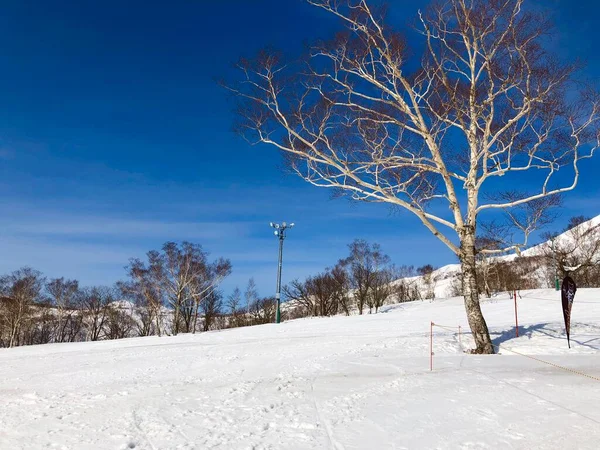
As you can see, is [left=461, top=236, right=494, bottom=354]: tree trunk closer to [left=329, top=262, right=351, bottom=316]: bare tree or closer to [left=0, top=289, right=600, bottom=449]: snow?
[left=0, top=289, right=600, bottom=449]: snow

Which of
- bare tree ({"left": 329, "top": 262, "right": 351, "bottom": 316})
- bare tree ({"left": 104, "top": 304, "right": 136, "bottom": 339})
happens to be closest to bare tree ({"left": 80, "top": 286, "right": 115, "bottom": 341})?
bare tree ({"left": 104, "top": 304, "right": 136, "bottom": 339})

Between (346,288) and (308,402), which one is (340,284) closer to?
(346,288)

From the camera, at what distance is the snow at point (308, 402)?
4.18 m

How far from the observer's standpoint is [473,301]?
10805 mm

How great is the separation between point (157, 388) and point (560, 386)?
21.8 ft

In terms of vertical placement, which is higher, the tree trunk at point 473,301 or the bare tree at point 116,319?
the tree trunk at point 473,301

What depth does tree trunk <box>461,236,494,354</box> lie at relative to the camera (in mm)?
10516

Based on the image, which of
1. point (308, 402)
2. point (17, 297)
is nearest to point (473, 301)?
point (308, 402)

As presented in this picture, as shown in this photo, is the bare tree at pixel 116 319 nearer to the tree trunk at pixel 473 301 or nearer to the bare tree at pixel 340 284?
the bare tree at pixel 340 284

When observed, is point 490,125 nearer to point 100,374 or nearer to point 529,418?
point 529,418

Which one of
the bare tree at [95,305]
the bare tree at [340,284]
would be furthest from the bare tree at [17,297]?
the bare tree at [340,284]

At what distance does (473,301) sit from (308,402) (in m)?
6.89

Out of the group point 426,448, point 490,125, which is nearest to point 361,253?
point 490,125

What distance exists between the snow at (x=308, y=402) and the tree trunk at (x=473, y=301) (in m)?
0.78
